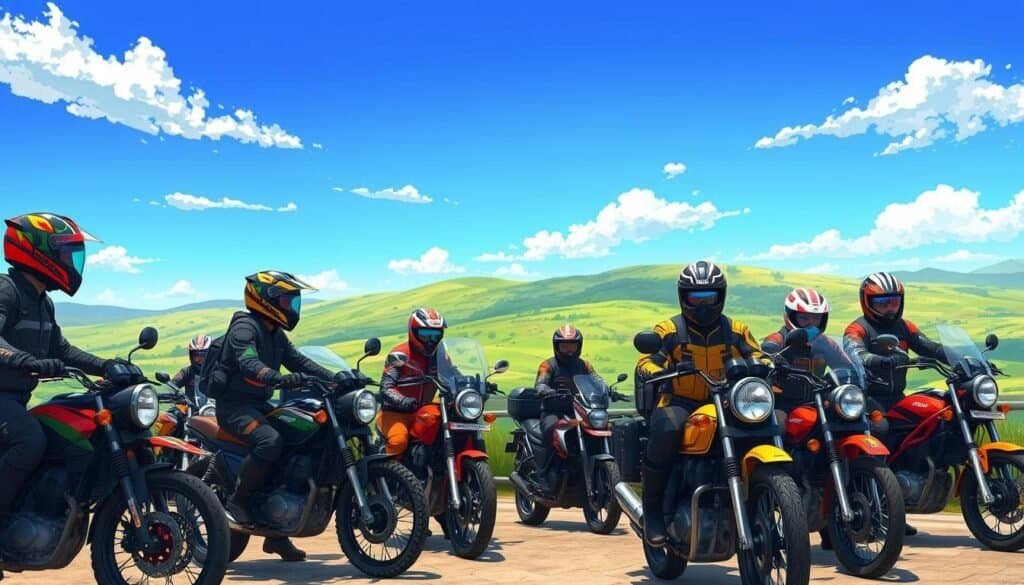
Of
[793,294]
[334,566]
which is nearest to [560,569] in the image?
[334,566]

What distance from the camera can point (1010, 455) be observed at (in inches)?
347

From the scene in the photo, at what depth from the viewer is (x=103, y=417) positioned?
21.1ft

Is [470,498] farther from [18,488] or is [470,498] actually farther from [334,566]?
[18,488]

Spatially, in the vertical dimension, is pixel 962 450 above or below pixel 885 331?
below

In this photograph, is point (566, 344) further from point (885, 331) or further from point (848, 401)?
point (848, 401)

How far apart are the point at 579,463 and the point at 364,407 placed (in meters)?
3.48

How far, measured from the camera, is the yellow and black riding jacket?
7188mm

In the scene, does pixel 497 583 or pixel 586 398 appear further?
pixel 586 398

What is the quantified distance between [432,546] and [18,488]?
4.23 meters

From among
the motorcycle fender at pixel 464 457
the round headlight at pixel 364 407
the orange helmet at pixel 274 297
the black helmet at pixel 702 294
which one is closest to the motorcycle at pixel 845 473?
the black helmet at pixel 702 294

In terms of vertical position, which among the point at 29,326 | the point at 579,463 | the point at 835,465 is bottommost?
the point at 579,463

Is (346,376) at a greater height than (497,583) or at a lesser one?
greater

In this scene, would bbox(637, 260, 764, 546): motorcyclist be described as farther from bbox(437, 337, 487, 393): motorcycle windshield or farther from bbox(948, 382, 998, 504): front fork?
bbox(948, 382, 998, 504): front fork

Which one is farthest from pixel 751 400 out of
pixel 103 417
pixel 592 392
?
pixel 592 392
